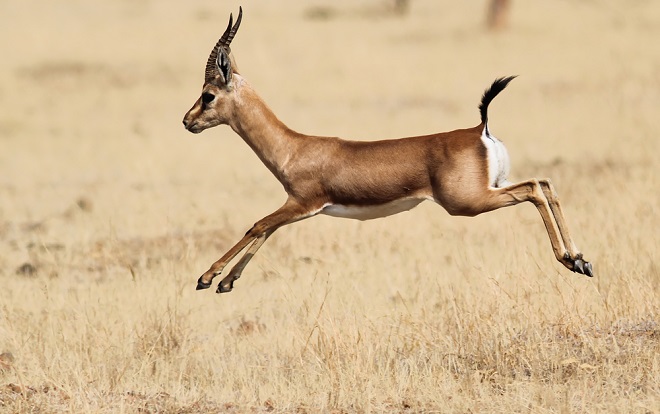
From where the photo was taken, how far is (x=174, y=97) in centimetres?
2303

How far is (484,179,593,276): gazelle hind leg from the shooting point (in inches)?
290

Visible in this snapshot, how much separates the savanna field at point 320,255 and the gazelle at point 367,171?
69 centimetres

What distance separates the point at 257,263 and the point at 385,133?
842 centimetres

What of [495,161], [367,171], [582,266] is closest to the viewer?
[582,266]

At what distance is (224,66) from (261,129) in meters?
0.56

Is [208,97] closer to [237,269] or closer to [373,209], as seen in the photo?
[237,269]

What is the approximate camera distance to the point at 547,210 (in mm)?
7430

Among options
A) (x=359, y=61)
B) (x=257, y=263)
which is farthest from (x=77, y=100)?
(x=257, y=263)

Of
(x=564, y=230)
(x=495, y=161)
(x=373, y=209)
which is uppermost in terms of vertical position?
(x=495, y=161)

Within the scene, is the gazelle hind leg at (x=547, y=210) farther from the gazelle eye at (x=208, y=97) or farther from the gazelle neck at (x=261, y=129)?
the gazelle eye at (x=208, y=97)

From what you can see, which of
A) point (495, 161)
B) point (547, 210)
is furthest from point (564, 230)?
point (495, 161)

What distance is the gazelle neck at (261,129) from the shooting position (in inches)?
327

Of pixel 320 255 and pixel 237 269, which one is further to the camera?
pixel 320 255

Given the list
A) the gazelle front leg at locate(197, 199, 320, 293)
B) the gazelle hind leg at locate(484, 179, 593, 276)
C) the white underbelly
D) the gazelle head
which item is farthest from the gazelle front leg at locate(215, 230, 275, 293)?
the gazelle hind leg at locate(484, 179, 593, 276)
